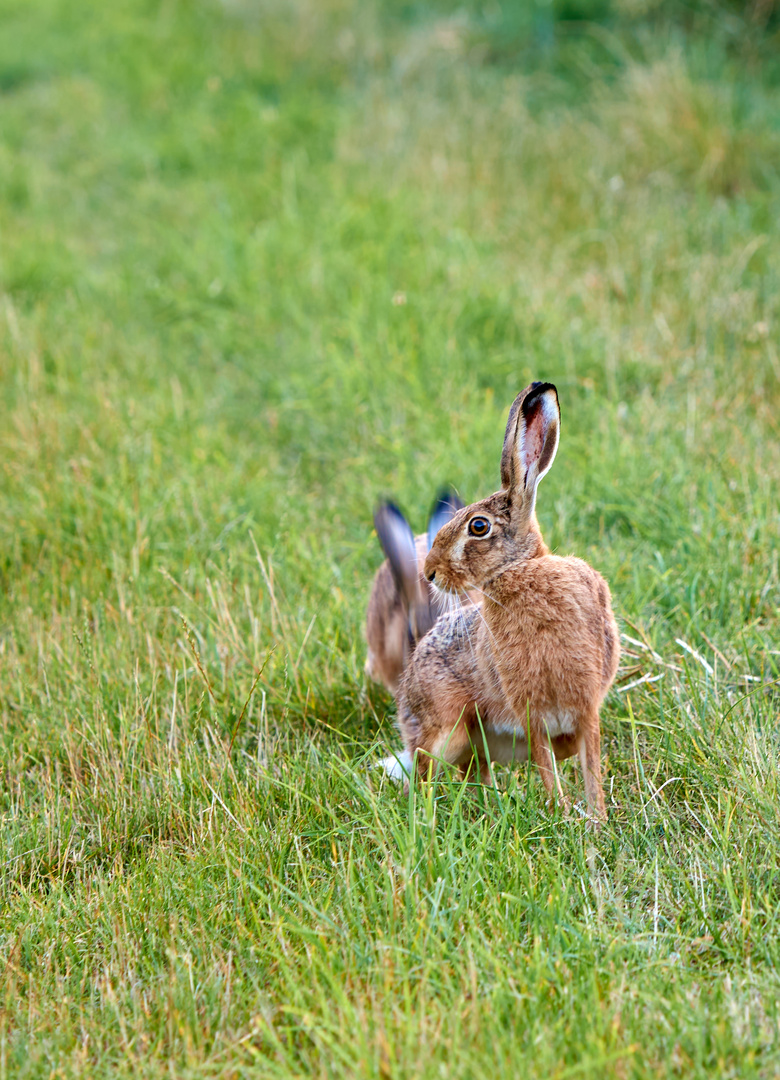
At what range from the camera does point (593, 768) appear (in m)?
2.73

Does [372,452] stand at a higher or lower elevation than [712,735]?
higher

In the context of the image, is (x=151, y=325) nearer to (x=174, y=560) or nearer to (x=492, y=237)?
(x=492, y=237)

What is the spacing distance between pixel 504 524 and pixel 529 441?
22cm

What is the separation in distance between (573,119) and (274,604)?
5.29 m

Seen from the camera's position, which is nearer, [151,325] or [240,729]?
[240,729]

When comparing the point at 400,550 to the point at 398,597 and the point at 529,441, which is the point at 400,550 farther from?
the point at 529,441

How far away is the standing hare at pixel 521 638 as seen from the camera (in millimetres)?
2664

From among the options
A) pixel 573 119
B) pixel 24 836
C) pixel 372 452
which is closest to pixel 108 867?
pixel 24 836

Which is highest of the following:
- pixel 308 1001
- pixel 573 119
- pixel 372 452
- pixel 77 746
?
pixel 573 119

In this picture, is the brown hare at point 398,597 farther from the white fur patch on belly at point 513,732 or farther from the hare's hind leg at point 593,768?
the hare's hind leg at point 593,768

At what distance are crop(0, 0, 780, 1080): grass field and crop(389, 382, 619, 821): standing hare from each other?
147mm

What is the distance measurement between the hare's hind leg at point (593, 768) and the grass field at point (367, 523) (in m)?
0.07

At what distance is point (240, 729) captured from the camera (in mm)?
3412

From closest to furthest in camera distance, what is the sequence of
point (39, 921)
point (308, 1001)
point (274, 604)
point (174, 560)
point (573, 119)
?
point (308, 1001), point (39, 921), point (274, 604), point (174, 560), point (573, 119)
